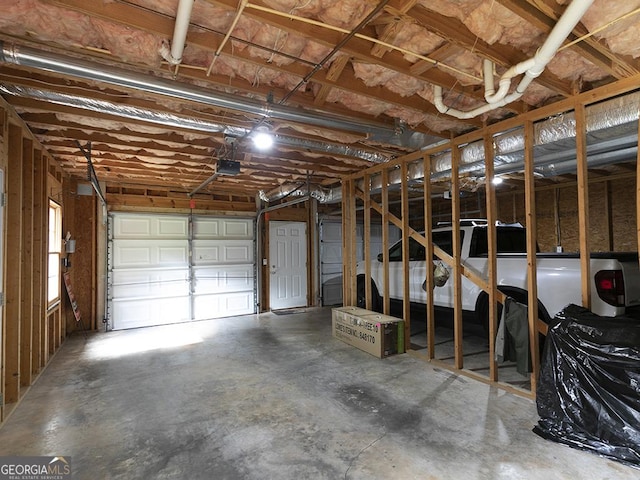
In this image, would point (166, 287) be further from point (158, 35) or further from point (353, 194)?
point (158, 35)

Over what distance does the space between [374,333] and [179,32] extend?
3.65m

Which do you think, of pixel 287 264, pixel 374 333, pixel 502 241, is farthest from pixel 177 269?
pixel 502 241

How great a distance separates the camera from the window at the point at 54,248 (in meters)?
4.58

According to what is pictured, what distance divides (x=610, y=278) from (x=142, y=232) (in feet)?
22.4

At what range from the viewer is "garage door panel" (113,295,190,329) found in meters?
6.00

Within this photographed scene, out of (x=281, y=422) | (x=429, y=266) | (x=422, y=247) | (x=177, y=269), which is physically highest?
(x=422, y=247)

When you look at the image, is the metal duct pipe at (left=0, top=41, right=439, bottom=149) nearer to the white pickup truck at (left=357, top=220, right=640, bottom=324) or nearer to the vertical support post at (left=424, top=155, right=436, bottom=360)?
the vertical support post at (left=424, top=155, right=436, bottom=360)

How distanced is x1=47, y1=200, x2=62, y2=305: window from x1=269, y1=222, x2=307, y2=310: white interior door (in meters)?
3.75

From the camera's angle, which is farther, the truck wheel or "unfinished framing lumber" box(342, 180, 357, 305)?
"unfinished framing lumber" box(342, 180, 357, 305)

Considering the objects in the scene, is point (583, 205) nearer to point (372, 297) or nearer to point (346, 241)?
point (346, 241)

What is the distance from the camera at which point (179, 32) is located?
70.2 inches

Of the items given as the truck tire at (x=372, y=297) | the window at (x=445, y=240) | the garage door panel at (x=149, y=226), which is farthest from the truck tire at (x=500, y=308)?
the garage door panel at (x=149, y=226)

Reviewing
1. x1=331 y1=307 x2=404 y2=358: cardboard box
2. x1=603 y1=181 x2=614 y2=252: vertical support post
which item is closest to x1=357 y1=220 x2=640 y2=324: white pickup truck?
x1=331 y1=307 x2=404 y2=358: cardboard box

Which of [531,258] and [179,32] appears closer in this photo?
[179,32]
